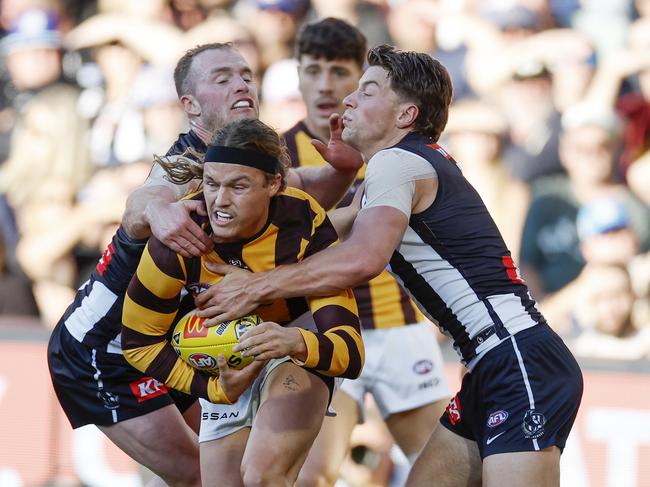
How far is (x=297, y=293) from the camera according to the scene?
407 centimetres

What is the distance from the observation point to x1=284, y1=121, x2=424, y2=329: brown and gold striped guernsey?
19.5 feet

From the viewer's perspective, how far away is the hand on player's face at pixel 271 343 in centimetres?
387

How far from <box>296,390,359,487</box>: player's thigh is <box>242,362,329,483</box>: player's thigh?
136cm

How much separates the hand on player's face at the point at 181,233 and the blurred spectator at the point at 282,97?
3.79 meters

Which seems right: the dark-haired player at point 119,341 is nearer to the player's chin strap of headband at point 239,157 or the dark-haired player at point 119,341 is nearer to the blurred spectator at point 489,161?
the player's chin strap of headband at point 239,157

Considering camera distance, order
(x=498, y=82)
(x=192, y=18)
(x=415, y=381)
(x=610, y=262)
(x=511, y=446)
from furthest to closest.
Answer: (x=192, y=18) < (x=498, y=82) < (x=610, y=262) < (x=415, y=381) < (x=511, y=446)

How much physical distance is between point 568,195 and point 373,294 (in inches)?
75.5

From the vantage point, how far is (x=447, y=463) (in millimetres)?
4355

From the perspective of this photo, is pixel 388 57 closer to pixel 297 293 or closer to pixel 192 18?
pixel 297 293

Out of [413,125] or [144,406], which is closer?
[413,125]

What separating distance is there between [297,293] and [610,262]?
348 cm

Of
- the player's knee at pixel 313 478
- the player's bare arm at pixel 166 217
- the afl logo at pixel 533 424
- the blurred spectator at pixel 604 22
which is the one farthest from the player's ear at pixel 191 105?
the blurred spectator at pixel 604 22

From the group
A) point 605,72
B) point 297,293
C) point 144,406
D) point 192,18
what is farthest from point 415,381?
point 192,18

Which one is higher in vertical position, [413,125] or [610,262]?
[413,125]
